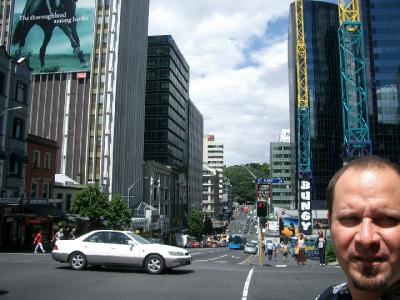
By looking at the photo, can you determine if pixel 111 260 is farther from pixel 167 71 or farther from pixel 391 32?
pixel 391 32

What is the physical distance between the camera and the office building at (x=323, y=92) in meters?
114

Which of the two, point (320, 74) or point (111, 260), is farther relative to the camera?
point (320, 74)

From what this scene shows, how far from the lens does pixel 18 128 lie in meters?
37.8

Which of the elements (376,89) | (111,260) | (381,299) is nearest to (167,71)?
(376,89)

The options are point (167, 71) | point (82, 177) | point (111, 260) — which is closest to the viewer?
point (111, 260)

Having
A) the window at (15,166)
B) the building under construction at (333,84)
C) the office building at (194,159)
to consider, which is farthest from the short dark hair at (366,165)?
the office building at (194,159)

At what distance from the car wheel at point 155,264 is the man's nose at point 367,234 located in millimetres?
13277

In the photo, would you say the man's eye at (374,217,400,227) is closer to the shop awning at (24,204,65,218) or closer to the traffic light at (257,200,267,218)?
Result: the traffic light at (257,200,267,218)

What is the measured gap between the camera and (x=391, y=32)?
338 ft

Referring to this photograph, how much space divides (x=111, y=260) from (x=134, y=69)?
6609 centimetres

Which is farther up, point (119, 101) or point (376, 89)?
point (376, 89)

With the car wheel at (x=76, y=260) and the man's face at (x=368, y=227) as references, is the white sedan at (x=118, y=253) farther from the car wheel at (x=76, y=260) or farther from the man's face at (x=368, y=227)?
the man's face at (x=368, y=227)

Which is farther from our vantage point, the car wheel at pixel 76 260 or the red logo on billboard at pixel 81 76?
the red logo on billboard at pixel 81 76

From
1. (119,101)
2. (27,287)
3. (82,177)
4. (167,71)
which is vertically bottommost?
Result: (27,287)
